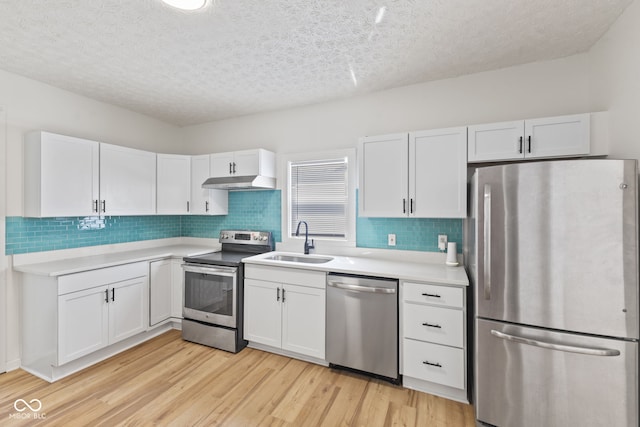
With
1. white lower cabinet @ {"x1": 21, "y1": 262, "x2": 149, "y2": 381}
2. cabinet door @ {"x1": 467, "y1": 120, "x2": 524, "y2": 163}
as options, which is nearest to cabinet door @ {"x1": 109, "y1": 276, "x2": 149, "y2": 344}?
white lower cabinet @ {"x1": 21, "y1": 262, "x2": 149, "y2": 381}

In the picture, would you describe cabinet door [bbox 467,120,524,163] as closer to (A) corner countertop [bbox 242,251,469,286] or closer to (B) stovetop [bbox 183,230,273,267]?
(A) corner countertop [bbox 242,251,469,286]

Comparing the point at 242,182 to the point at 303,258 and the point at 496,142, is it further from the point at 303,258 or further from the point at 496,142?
the point at 496,142

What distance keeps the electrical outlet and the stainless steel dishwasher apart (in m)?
0.69

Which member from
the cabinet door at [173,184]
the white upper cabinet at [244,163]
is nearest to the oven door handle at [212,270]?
the cabinet door at [173,184]

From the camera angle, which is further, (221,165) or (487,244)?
(221,165)

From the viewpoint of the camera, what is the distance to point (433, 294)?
2.25 metres

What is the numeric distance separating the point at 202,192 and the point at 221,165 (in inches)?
18.1

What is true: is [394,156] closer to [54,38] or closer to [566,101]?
[566,101]

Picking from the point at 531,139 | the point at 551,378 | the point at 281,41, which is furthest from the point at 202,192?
the point at 551,378

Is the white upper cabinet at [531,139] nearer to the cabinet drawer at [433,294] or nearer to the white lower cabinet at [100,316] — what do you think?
the cabinet drawer at [433,294]

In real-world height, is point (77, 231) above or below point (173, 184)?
below

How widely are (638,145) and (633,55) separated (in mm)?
560

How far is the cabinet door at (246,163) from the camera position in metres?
3.35

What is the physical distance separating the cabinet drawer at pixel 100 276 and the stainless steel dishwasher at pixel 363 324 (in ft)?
6.74
